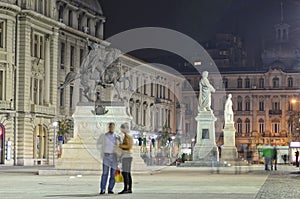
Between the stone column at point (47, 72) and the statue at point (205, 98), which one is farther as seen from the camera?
the stone column at point (47, 72)

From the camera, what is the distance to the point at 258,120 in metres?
154

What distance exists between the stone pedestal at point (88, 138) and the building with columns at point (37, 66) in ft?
90.1

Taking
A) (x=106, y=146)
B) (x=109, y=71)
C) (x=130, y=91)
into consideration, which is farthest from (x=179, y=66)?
(x=106, y=146)

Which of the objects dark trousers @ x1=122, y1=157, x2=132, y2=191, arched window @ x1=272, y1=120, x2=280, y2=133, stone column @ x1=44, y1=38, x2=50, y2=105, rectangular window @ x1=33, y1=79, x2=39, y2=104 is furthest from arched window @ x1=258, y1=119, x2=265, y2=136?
dark trousers @ x1=122, y1=157, x2=132, y2=191

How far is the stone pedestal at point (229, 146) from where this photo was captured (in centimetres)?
6676

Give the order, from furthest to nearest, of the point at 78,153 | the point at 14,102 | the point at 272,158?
the point at 14,102 → the point at 272,158 → the point at 78,153

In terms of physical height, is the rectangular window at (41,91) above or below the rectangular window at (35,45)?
below

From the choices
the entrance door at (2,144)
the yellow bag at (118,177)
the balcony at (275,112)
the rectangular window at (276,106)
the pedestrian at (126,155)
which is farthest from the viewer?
the rectangular window at (276,106)

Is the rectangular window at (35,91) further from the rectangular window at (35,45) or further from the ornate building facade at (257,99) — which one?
the ornate building facade at (257,99)

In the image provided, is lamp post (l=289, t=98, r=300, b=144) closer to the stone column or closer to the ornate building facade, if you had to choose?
the ornate building facade

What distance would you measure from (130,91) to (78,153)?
208 feet

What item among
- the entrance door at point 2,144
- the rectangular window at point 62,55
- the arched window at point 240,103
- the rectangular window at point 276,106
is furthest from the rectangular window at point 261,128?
the entrance door at point 2,144

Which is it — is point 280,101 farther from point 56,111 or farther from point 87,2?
point 56,111

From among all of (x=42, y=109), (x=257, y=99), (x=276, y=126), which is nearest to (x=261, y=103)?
(x=257, y=99)
